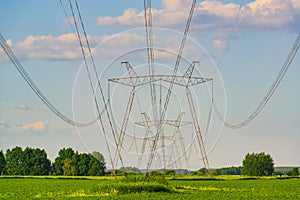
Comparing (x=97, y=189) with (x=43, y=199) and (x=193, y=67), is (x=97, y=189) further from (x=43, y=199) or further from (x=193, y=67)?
(x=193, y=67)

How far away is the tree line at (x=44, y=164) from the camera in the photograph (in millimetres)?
186125

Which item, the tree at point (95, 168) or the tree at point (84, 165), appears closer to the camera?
the tree at point (95, 168)

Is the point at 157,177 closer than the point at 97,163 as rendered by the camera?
Yes

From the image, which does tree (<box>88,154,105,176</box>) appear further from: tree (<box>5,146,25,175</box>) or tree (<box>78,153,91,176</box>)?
tree (<box>5,146,25,175</box>)

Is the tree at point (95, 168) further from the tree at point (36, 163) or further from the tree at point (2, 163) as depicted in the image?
the tree at point (2, 163)

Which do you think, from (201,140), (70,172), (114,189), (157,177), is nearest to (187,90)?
(201,140)

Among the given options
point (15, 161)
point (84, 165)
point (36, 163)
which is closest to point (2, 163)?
point (15, 161)

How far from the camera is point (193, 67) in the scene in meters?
58.6

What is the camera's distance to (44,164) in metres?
187

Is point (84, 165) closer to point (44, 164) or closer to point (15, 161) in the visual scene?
point (44, 164)

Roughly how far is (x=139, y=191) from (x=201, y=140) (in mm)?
10232

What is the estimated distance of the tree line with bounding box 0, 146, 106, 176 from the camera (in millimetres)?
186125

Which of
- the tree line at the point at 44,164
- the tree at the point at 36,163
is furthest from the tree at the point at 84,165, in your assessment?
the tree at the point at 36,163

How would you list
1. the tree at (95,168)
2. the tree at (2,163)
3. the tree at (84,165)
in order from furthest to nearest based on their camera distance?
1. the tree at (84,165)
2. the tree at (2,163)
3. the tree at (95,168)
